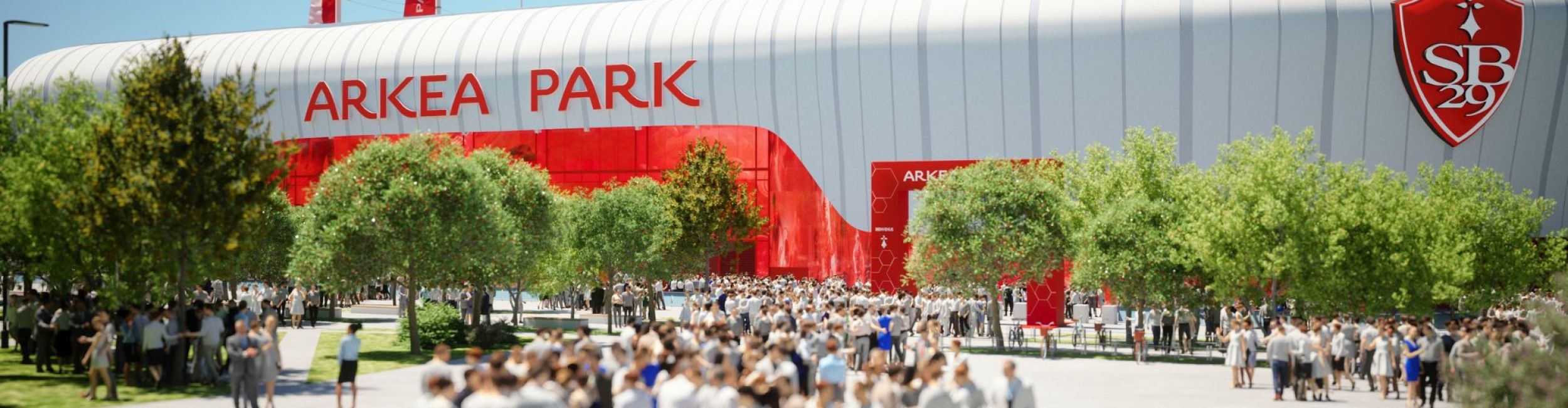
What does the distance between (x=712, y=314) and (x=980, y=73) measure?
38.4m

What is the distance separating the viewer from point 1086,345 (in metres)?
37.2

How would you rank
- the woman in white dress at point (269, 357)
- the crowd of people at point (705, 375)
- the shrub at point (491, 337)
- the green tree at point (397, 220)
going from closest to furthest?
the crowd of people at point (705, 375) → the woman in white dress at point (269, 357) → the green tree at point (397, 220) → the shrub at point (491, 337)

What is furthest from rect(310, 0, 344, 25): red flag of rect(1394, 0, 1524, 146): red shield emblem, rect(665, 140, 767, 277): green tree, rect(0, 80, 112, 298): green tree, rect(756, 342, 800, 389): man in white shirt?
rect(756, 342, 800, 389): man in white shirt

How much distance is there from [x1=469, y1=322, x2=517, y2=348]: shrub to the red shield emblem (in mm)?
38097

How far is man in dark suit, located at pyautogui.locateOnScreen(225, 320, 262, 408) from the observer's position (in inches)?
750

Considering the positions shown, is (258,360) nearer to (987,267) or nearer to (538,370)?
(538,370)

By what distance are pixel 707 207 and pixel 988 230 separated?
Result: 21488 mm

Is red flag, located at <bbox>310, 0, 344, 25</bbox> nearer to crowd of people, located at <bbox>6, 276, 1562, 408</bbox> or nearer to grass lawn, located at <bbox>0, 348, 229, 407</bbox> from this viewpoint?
crowd of people, located at <bbox>6, 276, 1562, 408</bbox>

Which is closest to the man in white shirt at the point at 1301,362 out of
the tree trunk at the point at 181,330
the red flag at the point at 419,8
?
the tree trunk at the point at 181,330

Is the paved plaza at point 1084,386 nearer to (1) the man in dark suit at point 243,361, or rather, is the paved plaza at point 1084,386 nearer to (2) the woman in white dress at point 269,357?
(2) the woman in white dress at point 269,357

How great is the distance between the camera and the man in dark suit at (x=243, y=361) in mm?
19047

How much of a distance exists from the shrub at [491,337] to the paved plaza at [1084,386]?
395 cm

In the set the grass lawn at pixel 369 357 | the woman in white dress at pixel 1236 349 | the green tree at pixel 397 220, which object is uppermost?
the green tree at pixel 397 220

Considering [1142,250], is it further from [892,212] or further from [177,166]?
[177,166]
